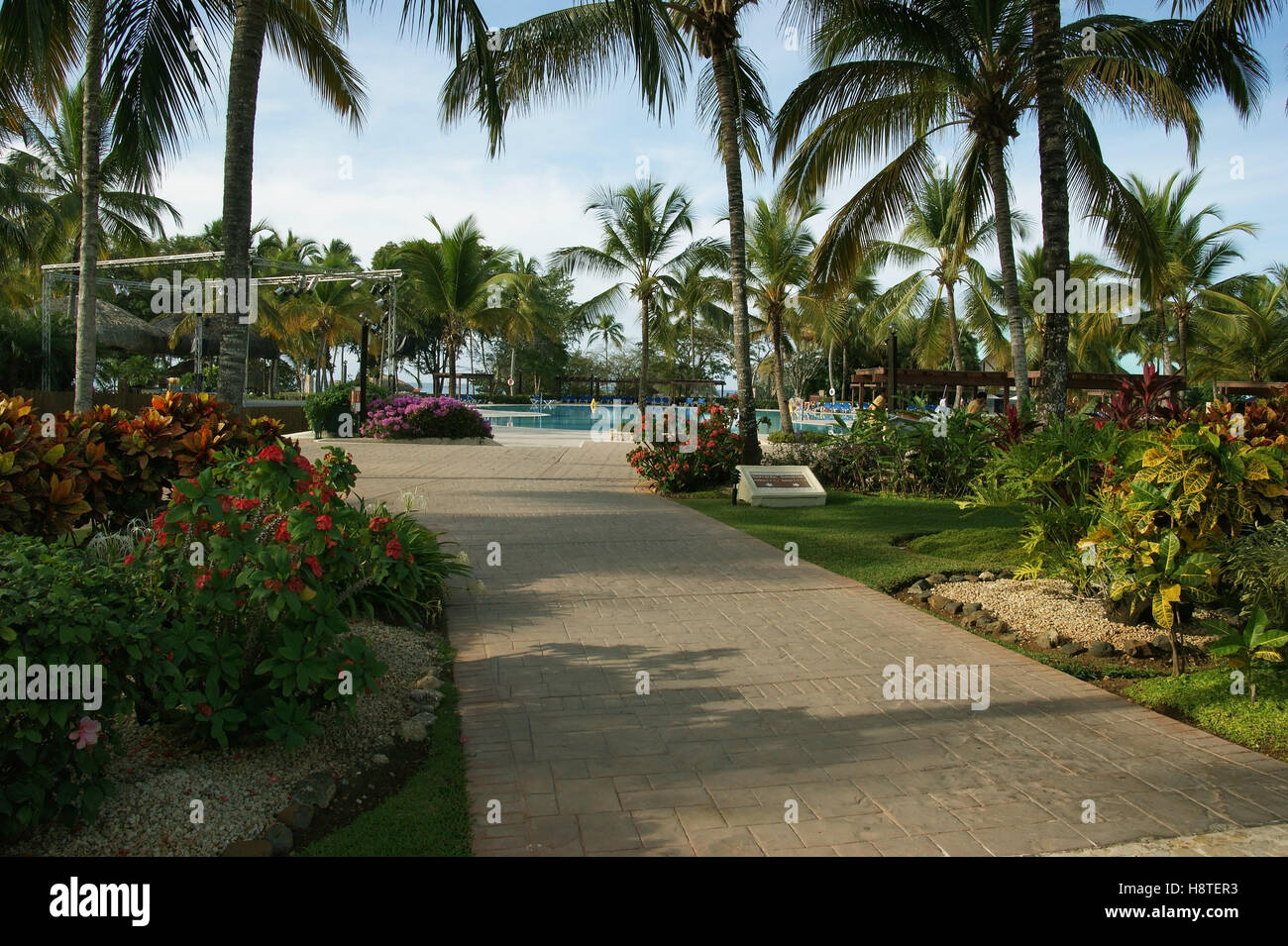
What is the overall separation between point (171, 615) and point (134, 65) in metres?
10.1

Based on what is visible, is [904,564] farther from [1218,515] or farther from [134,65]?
[134,65]

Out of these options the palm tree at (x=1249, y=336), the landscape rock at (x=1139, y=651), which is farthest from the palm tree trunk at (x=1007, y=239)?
the palm tree at (x=1249, y=336)

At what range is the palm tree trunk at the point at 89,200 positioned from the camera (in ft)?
38.3

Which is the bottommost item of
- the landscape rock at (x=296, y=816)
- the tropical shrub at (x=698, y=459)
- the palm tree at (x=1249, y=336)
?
the landscape rock at (x=296, y=816)

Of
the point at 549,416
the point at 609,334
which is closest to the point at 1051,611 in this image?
the point at 549,416

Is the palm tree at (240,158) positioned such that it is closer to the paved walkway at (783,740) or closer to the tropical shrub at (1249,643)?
the paved walkway at (783,740)

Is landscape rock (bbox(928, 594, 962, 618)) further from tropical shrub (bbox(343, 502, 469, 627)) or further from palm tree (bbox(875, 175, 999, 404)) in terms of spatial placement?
palm tree (bbox(875, 175, 999, 404))

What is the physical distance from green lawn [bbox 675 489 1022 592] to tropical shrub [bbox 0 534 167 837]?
6085 millimetres

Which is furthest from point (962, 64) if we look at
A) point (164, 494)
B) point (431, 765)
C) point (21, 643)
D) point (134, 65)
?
point (21, 643)

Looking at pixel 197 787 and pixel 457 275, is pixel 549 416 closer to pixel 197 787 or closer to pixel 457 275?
pixel 457 275

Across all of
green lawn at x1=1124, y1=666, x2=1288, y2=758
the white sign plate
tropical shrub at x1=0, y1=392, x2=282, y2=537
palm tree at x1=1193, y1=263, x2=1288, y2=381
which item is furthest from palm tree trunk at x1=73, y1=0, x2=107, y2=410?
palm tree at x1=1193, y1=263, x2=1288, y2=381

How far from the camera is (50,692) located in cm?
290

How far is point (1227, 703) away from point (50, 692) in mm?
5518

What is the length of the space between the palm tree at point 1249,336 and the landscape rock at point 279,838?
3448 cm
